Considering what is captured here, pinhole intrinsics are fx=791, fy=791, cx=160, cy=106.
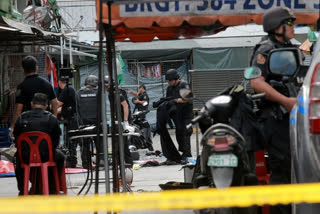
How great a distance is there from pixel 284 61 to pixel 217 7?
2.03 m

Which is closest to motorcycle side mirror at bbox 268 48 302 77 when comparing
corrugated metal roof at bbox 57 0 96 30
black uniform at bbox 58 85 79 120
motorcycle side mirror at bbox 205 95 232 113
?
motorcycle side mirror at bbox 205 95 232 113

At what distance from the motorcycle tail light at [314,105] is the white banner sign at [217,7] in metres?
2.85

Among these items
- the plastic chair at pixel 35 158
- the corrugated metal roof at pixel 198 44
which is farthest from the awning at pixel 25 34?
the corrugated metal roof at pixel 198 44

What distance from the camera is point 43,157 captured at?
30.6 ft

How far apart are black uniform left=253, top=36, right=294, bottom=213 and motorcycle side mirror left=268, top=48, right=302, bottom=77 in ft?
1.44

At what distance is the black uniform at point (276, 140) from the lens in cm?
670

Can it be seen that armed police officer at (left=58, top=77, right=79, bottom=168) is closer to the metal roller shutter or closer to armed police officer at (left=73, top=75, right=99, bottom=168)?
armed police officer at (left=73, top=75, right=99, bottom=168)

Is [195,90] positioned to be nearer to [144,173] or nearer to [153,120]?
[153,120]

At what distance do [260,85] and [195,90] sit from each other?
2479 cm

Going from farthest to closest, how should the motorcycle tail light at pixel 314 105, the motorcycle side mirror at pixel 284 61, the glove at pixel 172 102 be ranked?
the glove at pixel 172 102, the motorcycle side mirror at pixel 284 61, the motorcycle tail light at pixel 314 105

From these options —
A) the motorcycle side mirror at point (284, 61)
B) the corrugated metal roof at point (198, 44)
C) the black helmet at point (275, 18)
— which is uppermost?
the corrugated metal roof at point (198, 44)

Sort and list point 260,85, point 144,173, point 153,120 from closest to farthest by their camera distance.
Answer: point 260,85 → point 144,173 → point 153,120

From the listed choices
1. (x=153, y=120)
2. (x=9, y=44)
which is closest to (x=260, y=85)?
(x=9, y=44)

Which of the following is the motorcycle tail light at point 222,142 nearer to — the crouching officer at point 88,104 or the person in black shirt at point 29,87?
the person in black shirt at point 29,87
